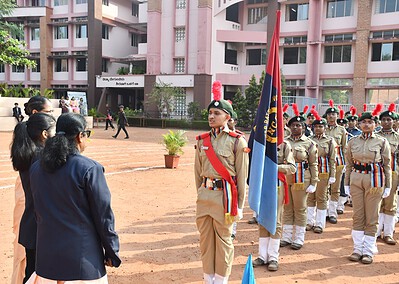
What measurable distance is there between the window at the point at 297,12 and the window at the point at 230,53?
16.4ft

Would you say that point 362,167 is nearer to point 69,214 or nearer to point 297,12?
point 69,214

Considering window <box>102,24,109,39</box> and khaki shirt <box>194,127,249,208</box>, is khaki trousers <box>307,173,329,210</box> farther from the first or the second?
window <box>102,24,109,39</box>

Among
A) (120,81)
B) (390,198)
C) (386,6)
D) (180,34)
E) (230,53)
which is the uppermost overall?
(386,6)

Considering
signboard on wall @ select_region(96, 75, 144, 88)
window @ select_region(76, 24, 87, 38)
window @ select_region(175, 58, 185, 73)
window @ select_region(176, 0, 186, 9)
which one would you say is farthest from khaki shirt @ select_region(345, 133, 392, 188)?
window @ select_region(76, 24, 87, 38)

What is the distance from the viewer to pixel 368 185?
5.07 metres

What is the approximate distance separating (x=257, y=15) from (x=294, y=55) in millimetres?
5163

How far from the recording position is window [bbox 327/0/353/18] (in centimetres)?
2880

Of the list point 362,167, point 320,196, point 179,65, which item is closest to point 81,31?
point 179,65

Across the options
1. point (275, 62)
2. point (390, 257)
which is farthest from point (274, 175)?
point (390, 257)

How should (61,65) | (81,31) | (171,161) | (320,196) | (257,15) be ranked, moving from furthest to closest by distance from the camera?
(61,65), (81,31), (257,15), (171,161), (320,196)

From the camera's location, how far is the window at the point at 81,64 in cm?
3812

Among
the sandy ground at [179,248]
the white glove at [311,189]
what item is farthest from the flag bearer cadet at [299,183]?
the sandy ground at [179,248]

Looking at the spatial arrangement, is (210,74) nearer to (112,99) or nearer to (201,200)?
(112,99)

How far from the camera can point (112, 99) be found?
38.0m
